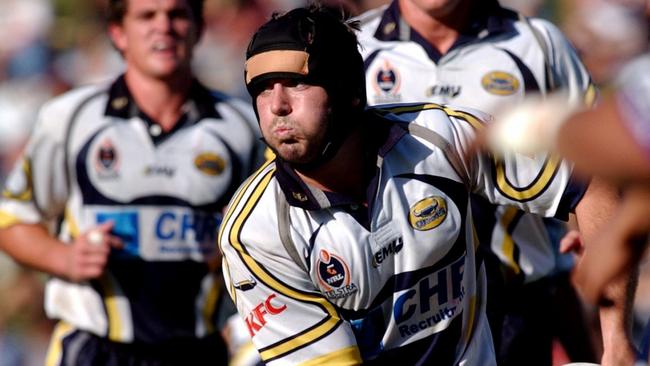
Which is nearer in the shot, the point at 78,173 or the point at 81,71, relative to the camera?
the point at 78,173

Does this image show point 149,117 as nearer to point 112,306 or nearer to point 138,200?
point 138,200

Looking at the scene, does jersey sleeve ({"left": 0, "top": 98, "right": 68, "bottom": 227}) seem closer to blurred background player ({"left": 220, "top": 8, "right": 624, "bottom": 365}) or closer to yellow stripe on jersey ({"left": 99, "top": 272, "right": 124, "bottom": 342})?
yellow stripe on jersey ({"left": 99, "top": 272, "right": 124, "bottom": 342})

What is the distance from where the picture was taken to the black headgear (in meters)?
4.61

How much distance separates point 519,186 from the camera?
4715 mm

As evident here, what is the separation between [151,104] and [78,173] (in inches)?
18.7

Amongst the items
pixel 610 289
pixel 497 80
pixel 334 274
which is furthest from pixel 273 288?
pixel 497 80

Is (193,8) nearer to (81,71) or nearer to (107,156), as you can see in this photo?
(107,156)

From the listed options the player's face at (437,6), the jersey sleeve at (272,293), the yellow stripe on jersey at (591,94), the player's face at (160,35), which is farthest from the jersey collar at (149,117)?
the jersey sleeve at (272,293)

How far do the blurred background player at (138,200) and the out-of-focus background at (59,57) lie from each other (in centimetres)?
267

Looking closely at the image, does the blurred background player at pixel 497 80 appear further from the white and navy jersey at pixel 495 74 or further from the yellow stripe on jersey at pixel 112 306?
the yellow stripe on jersey at pixel 112 306

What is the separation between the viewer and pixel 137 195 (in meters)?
6.80

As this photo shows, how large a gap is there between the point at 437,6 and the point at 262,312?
5.80ft

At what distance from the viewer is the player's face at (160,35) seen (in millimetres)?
6844

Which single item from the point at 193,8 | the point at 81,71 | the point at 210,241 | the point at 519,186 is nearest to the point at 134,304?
the point at 210,241
